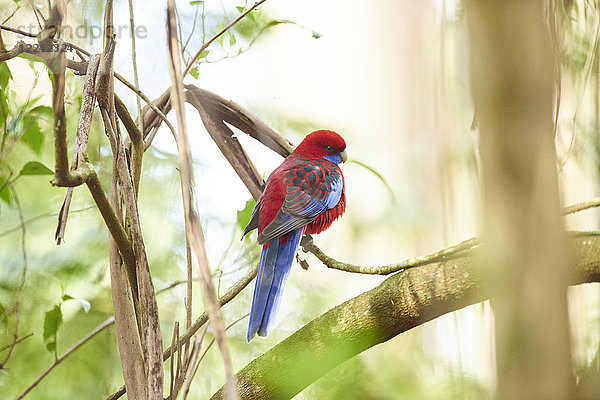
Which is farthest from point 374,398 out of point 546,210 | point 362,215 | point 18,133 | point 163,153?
point 546,210

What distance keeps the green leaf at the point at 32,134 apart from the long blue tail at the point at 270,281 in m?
0.41

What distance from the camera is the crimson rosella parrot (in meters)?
0.79

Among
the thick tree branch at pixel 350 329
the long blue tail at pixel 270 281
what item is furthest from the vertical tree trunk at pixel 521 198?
the long blue tail at pixel 270 281

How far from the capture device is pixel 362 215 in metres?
1.34

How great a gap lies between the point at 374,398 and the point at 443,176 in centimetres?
76

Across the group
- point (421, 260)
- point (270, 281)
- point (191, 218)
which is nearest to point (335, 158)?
point (270, 281)

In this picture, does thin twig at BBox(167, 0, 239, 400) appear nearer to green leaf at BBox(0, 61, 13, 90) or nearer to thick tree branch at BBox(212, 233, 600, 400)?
thick tree branch at BBox(212, 233, 600, 400)

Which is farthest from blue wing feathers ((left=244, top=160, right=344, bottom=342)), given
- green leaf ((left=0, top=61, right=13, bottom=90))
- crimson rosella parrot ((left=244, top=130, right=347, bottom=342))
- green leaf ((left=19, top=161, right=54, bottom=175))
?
green leaf ((left=0, top=61, right=13, bottom=90))

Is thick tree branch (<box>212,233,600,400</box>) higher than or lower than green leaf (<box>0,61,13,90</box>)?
lower

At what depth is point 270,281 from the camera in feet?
2.67

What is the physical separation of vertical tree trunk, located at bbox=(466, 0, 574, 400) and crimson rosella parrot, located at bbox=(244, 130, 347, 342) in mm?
512

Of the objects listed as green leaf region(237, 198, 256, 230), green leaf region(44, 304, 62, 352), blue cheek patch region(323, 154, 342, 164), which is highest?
blue cheek patch region(323, 154, 342, 164)

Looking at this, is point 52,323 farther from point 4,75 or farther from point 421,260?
point 421,260

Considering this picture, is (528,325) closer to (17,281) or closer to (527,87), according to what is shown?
(527,87)
